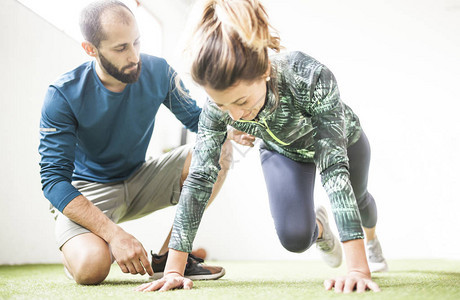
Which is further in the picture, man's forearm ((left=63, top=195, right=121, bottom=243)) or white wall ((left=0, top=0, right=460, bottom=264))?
white wall ((left=0, top=0, right=460, bottom=264))

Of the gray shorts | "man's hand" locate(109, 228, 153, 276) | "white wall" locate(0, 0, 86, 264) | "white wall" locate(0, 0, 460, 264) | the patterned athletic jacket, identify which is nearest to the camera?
the patterned athletic jacket

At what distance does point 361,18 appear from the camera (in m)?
3.33

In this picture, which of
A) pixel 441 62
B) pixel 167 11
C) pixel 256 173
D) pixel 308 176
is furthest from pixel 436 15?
pixel 308 176

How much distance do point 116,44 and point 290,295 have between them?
1020 millimetres

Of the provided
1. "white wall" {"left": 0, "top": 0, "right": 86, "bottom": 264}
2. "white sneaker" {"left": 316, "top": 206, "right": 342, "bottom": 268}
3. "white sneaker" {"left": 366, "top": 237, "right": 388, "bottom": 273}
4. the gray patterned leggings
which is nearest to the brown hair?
the gray patterned leggings

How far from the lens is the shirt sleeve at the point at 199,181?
3.29 feet

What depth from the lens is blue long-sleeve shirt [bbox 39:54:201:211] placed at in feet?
4.10

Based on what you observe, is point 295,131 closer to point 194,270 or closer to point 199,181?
point 199,181

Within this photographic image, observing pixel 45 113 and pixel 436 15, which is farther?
pixel 436 15

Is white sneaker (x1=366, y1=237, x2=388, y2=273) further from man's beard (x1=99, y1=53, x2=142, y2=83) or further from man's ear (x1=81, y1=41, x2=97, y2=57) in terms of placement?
man's ear (x1=81, y1=41, x2=97, y2=57)

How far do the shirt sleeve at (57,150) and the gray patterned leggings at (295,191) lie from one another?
0.65m

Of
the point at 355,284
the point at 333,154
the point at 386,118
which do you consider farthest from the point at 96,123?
the point at 386,118

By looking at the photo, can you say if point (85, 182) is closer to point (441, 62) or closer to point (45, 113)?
point (45, 113)

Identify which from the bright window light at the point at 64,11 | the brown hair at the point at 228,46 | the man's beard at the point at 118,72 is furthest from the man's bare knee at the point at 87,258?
the bright window light at the point at 64,11
